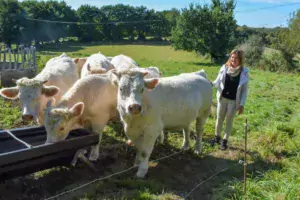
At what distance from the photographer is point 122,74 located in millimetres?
5000

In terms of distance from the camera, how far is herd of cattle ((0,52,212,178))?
500 cm

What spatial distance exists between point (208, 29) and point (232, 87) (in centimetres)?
3052

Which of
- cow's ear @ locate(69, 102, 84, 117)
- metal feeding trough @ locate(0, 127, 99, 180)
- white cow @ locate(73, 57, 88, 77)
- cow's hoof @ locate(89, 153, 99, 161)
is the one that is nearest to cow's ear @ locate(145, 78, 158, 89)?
cow's ear @ locate(69, 102, 84, 117)

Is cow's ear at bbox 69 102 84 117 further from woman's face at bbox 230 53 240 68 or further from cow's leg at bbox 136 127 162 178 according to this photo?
woman's face at bbox 230 53 240 68

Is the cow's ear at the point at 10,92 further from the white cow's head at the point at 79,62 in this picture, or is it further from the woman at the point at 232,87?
the woman at the point at 232,87

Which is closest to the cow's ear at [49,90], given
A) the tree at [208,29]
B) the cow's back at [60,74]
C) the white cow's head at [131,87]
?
the cow's back at [60,74]

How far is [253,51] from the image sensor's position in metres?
33.1

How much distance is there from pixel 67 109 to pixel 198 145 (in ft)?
10.2

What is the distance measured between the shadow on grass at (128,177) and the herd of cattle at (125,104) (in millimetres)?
341

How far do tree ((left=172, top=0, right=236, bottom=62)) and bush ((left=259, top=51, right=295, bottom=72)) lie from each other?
6017 mm

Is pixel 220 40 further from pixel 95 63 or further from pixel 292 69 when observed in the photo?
pixel 95 63

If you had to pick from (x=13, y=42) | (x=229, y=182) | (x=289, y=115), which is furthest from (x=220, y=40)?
(x=13, y=42)

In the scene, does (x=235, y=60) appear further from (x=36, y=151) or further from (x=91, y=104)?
(x=36, y=151)

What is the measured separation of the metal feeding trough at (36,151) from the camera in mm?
4340
